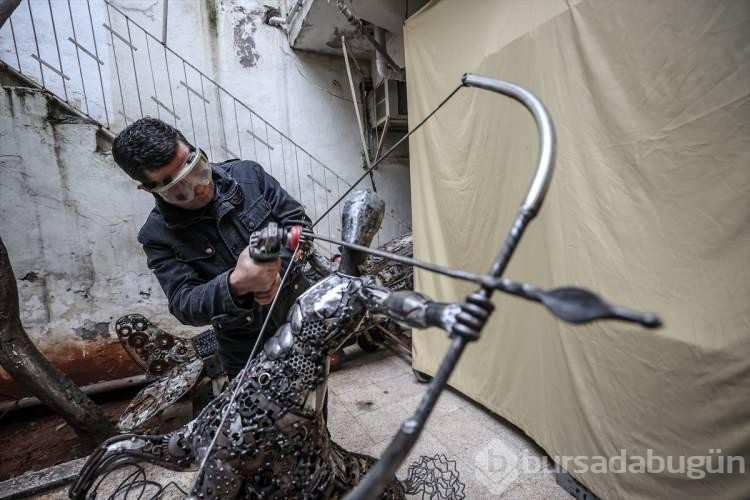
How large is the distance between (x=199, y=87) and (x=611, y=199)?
366 cm

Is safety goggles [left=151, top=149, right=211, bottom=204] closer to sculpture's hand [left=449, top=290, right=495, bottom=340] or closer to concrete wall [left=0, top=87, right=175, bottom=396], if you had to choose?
sculpture's hand [left=449, top=290, right=495, bottom=340]

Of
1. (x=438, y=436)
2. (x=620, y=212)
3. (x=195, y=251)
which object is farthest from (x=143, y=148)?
(x=438, y=436)

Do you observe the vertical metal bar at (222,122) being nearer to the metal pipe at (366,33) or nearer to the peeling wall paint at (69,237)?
the peeling wall paint at (69,237)

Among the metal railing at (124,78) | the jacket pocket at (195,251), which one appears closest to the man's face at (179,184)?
the jacket pocket at (195,251)

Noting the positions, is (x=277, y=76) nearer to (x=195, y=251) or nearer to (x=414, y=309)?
(x=195, y=251)

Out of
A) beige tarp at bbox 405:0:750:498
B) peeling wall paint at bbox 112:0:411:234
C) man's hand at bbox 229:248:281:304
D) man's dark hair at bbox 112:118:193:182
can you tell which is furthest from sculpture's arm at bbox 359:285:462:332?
peeling wall paint at bbox 112:0:411:234

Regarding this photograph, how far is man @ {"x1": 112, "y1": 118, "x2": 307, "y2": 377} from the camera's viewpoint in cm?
111

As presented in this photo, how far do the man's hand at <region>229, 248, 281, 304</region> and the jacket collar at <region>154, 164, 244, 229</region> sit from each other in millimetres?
333

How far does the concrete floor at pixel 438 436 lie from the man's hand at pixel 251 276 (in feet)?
4.61

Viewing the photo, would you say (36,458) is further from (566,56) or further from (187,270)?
(566,56)

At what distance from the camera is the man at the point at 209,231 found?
3.63 feet

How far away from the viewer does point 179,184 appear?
1152mm

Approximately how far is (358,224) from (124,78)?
3409 millimetres

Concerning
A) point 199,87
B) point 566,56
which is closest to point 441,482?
point 566,56
